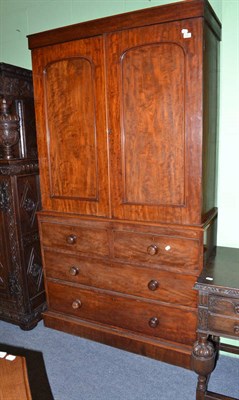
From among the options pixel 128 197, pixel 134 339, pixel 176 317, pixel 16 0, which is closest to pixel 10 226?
pixel 128 197

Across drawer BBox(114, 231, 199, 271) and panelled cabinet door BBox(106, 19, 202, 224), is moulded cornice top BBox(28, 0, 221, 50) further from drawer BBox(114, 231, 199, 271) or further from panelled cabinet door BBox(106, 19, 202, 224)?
drawer BBox(114, 231, 199, 271)

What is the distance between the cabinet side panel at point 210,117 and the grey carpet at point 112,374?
100cm

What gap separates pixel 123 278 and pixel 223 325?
2.26 ft

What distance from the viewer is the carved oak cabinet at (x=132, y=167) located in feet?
5.53

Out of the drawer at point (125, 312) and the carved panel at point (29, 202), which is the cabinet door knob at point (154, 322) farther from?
the carved panel at point (29, 202)

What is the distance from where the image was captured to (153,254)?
6.16 feet

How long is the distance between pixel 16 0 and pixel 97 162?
176 cm

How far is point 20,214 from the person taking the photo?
2344 mm

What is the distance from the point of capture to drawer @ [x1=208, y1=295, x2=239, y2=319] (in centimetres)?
153

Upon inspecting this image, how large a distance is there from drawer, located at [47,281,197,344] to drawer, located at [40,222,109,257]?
0.96 feet

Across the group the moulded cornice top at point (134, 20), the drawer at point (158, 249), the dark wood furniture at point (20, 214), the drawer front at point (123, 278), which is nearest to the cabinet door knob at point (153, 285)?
the drawer front at point (123, 278)

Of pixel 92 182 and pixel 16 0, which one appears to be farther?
pixel 16 0

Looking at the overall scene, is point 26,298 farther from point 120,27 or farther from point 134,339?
point 120,27

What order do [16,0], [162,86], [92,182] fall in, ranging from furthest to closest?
[16,0], [92,182], [162,86]
